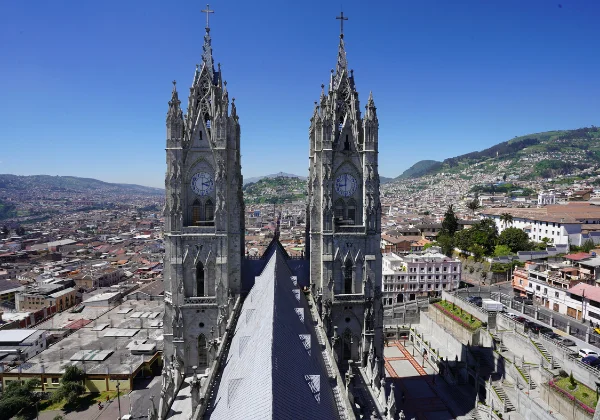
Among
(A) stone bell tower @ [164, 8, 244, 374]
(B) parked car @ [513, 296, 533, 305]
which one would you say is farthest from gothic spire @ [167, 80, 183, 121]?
(B) parked car @ [513, 296, 533, 305]

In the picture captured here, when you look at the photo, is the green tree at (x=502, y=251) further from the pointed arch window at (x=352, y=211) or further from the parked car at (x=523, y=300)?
the pointed arch window at (x=352, y=211)

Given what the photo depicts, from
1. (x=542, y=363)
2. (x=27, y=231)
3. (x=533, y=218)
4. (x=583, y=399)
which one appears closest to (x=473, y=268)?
(x=533, y=218)

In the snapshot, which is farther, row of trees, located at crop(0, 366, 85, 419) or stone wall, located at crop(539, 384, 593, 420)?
row of trees, located at crop(0, 366, 85, 419)

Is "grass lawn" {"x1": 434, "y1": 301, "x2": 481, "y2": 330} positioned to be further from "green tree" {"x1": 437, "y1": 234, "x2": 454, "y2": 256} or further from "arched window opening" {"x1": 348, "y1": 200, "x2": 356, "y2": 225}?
"green tree" {"x1": 437, "y1": 234, "x2": 454, "y2": 256}

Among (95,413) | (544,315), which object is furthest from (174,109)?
(544,315)

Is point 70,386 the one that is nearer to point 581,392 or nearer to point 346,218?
point 346,218

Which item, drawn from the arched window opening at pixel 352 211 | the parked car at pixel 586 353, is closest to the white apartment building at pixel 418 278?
the parked car at pixel 586 353
